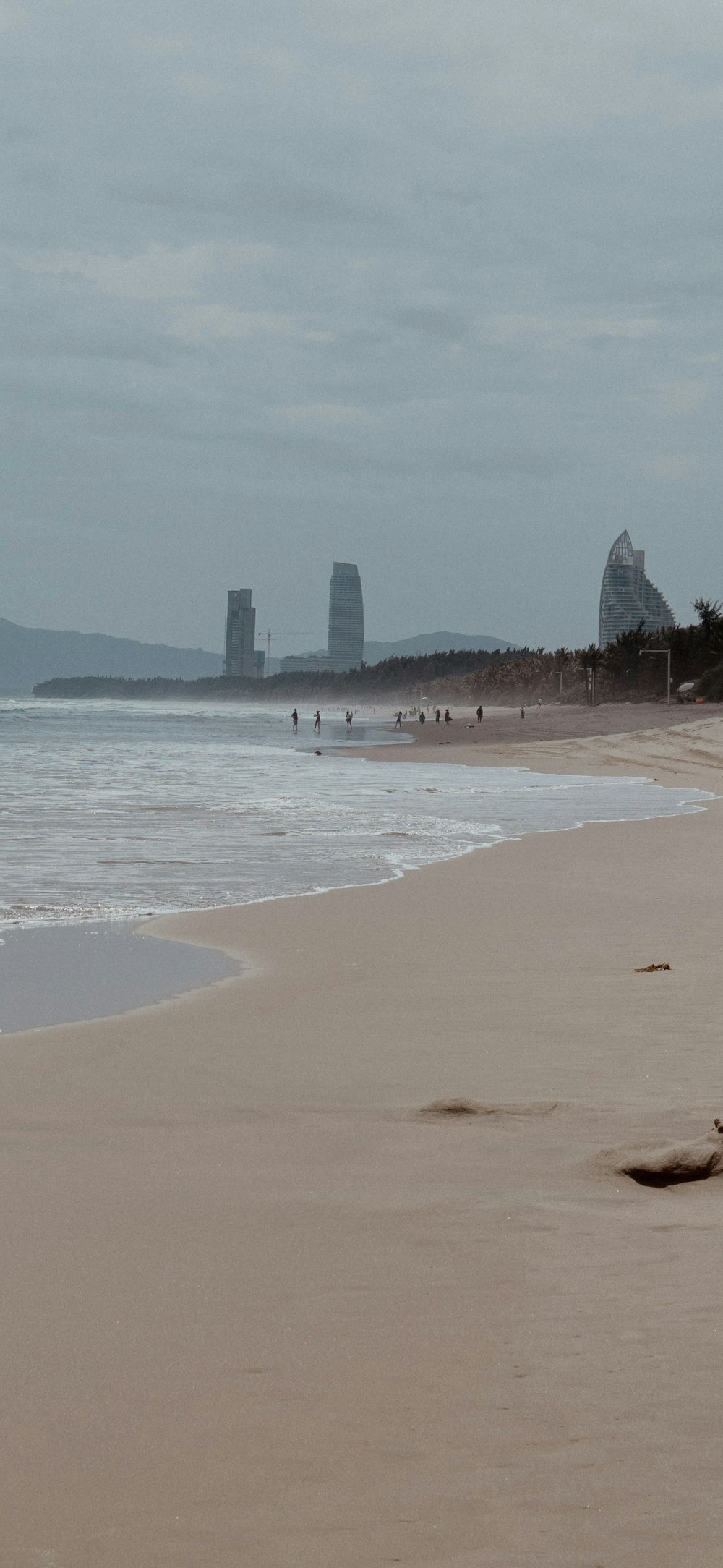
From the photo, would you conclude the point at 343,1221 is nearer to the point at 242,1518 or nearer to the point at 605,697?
the point at 242,1518

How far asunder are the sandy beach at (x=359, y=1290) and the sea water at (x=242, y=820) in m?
5.21

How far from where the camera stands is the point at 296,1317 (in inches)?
133

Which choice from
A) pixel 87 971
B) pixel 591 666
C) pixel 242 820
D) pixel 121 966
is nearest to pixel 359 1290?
pixel 87 971

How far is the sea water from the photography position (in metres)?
13.0

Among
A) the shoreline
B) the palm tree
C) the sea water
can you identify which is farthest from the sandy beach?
the palm tree

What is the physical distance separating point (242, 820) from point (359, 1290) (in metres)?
17.5

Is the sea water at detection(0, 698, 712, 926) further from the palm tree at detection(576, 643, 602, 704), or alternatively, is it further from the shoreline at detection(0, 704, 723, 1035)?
the palm tree at detection(576, 643, 602, 704)

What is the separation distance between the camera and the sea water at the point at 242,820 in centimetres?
1299

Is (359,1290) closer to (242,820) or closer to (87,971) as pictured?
(87,971)

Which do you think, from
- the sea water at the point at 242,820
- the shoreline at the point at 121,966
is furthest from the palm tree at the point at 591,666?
the shoreline at the point at 121,966

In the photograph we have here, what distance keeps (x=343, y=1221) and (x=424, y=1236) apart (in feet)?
0.97

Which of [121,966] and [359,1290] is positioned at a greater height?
[359,1290]

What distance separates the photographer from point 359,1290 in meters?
3.56

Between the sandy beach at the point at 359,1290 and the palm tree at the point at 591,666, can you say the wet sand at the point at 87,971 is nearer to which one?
the sandy beach at the point at 359,1290
